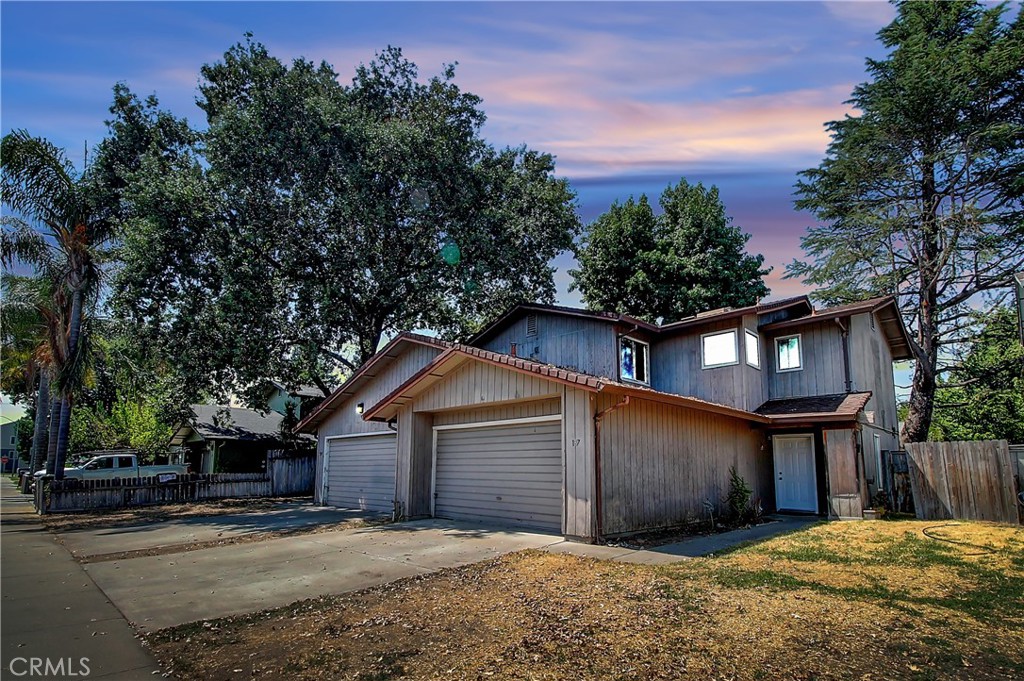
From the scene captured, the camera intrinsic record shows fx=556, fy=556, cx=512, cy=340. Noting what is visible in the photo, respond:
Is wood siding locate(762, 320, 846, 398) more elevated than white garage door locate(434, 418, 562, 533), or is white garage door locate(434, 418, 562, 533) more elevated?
wood siding locate(762, 320, 846, 398)

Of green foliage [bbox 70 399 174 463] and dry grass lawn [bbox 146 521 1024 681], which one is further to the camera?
green foliage [bbox 70 399 174 463]

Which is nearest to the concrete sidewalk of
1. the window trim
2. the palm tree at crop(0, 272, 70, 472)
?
the palm tree at crop(0, 272, 70, 472)

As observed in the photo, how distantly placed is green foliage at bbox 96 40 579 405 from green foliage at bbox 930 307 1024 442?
57.9 ft

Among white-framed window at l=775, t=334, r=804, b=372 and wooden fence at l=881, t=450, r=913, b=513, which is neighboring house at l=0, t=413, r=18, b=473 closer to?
white-framed window at l=775, t=334, r=804, b=372

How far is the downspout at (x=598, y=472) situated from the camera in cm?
1000

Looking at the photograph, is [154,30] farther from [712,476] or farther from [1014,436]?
[1014,436]

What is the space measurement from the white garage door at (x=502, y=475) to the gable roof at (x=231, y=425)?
16704 millimetres

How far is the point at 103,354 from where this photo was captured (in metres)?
27.6

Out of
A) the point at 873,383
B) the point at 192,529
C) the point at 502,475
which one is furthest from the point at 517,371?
the point at 873,383

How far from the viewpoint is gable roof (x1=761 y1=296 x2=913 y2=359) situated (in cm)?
1611

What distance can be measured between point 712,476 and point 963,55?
1956 centimetres

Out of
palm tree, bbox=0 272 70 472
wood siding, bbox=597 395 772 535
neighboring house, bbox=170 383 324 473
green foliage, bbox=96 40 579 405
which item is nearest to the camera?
wood siding, bbox=597 395 772 535

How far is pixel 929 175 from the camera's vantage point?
74.7ft

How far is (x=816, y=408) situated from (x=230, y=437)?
26840 millimetres
